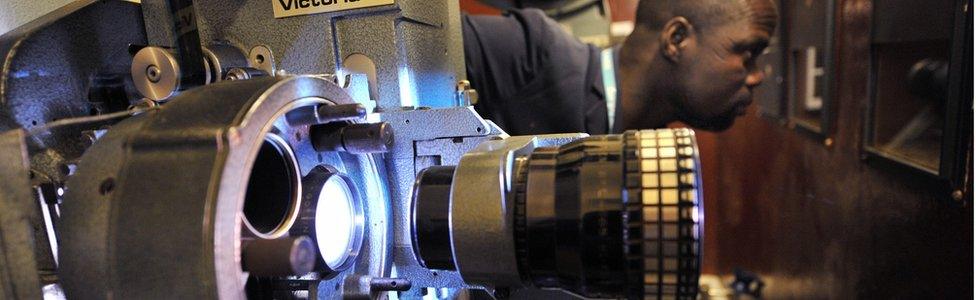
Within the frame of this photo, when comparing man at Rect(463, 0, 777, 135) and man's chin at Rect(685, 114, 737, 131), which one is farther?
man's chin at Rect(685, 114, 737, 131)

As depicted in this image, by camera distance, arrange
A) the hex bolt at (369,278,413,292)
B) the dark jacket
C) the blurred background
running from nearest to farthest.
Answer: the hex bolt at (369,278,413,292), the blurred background, the dark jacket

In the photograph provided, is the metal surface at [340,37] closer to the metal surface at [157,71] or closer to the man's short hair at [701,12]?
the metal surface at [157,71]

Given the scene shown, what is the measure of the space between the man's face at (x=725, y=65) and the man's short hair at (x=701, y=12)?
0.02 metres

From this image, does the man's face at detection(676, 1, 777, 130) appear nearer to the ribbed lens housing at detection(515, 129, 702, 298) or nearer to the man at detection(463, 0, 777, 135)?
the man at detection(463, 0, 777, 135)

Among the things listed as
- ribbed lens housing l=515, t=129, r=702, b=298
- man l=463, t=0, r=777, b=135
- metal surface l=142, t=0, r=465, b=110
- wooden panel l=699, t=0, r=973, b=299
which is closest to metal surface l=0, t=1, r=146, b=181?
metal surface l=142, t=0, r=465, b=110

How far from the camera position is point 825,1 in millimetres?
1526

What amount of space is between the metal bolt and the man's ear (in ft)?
3.69

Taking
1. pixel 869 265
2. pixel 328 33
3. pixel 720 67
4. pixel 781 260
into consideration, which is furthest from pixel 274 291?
pixel 781 260

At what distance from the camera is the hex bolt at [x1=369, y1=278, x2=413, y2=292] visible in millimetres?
581

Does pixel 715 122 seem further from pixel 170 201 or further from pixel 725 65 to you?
pixel 170 201

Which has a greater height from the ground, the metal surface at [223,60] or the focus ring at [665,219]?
the metal surface at [223,60]

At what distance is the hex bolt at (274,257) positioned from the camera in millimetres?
391

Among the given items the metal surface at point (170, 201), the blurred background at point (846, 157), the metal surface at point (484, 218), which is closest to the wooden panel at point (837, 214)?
the blurred background at point (846, 157)

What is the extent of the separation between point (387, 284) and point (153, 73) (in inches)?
13.1
